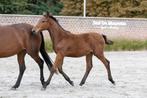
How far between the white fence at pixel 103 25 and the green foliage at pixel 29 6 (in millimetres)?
16677

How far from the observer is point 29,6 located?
2244 inches

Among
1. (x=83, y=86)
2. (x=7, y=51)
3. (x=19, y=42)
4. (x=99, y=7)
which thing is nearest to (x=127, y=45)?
(x=99, y=7)

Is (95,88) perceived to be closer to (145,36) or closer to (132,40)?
(132,40)

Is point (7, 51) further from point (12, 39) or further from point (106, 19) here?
point (106, 19)

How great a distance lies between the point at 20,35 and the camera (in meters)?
13.8

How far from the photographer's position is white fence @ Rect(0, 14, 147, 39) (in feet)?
108

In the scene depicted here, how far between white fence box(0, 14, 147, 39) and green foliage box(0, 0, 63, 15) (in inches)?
657

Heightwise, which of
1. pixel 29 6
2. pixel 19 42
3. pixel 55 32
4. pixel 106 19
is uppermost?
pixel 55 32

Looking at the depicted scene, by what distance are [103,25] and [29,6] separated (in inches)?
879

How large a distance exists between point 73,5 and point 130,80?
121 ft

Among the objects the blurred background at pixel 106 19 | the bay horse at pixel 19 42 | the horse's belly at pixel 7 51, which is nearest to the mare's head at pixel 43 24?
the bay horse at pixel 19 42

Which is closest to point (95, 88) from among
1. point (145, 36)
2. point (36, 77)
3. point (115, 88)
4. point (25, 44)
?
point (115, 88)

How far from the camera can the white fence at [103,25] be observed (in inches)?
1296

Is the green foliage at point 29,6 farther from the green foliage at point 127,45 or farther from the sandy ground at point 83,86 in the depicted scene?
the sandy ground at point 83,86
